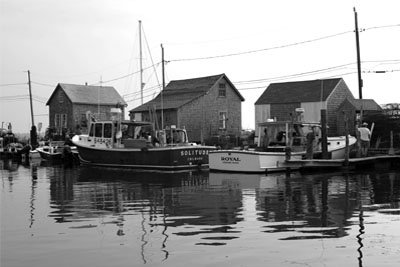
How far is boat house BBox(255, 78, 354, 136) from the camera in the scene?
45.2 meters

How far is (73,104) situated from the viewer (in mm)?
58250

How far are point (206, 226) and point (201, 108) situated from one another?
39.0m

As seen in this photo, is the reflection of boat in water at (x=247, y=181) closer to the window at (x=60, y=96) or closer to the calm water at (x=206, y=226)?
the calm water at (x=206, y=226)

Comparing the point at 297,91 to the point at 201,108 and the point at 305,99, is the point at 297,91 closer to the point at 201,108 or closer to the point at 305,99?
the point at 305,99

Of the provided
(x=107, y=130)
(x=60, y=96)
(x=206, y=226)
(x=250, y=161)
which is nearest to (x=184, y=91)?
(x=60, y=96)

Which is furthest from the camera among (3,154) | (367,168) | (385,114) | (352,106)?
(3,154)

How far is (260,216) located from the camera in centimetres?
1059

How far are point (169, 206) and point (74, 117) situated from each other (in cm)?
4792

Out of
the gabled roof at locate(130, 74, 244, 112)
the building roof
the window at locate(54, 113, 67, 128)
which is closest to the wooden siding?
the building roof

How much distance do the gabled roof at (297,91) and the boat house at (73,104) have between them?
1797cm

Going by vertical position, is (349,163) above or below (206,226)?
above

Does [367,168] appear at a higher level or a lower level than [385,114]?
lower

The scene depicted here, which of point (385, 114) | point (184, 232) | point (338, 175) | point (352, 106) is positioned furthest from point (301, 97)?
point (184, 232)

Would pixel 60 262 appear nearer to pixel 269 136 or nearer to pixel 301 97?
pixel 269 136
